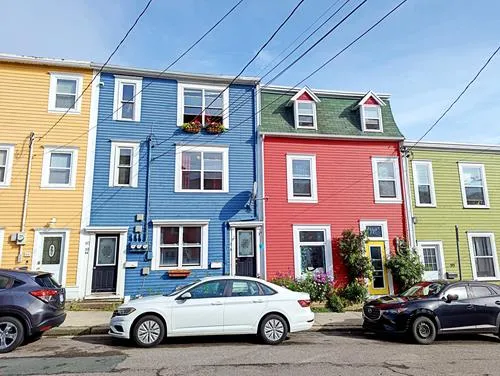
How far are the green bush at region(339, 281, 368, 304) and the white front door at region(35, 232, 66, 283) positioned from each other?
10.8 metres

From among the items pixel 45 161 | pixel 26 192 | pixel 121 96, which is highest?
pixel 121 96

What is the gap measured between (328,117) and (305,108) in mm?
1201

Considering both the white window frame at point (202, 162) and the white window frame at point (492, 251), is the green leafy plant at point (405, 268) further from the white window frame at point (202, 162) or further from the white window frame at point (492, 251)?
the white window frame at point (202, 162)

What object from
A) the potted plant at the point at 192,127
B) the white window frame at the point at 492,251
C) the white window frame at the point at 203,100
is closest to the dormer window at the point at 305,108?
the white window frame at the point at 203,100

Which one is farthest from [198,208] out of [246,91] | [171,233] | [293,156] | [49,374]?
[49,374]

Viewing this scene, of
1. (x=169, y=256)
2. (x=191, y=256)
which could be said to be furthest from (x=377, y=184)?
(x=169, y=256)

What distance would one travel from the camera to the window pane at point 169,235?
14.2 metres

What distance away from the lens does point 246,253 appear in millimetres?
14656

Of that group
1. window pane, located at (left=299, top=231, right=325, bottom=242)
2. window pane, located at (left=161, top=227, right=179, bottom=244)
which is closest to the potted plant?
window pane, located at (left=161, top=227, right=179, bottom=244)

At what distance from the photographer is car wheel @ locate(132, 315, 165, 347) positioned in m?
7.84

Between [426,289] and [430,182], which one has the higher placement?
[430,182]

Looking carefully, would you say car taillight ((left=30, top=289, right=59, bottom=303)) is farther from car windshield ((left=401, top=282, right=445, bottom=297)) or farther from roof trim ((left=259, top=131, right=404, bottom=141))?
roof trim ((left=259, top=131, right=404, bottom=141))

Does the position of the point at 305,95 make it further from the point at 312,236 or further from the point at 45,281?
the point at 45,281

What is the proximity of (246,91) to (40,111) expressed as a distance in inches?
335
